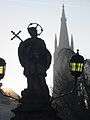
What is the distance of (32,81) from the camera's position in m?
7.73

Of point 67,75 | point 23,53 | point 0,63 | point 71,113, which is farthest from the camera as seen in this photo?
point 67,75

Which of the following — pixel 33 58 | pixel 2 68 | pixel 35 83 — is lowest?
pixel 35 83

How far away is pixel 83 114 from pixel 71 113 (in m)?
5.42

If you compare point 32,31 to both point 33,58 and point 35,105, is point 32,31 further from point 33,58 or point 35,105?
point 35,105

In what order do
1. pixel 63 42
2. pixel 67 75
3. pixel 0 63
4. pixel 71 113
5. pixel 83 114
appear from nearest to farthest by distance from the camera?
pixel 0 63 < pixel 83 114 < pixel 71 113 < pixel 67 75 < pixel 63 42

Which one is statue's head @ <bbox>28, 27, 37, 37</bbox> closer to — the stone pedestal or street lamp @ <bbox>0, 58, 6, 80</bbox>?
street lamp @ <bbox>0, 58, 6, 80</bbox>

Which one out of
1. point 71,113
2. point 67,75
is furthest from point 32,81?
point 67,75

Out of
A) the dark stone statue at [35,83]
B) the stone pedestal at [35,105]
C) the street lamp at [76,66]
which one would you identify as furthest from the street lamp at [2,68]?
the street lamp at [76,66]

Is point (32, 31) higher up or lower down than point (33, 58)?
higher up

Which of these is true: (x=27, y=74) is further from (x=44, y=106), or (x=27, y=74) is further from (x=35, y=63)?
(x=44, y=106)

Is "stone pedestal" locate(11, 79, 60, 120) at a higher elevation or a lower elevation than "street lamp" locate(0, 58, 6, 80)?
lower

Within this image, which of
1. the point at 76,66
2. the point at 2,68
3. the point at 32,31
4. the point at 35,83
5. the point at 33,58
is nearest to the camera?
the point at 35,83

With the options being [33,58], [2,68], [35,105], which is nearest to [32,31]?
[33,58]

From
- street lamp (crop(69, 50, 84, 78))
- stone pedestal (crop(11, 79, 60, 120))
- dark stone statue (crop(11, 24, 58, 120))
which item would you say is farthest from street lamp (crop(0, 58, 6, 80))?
street lamp (crop(69, 50, 84, 78))
